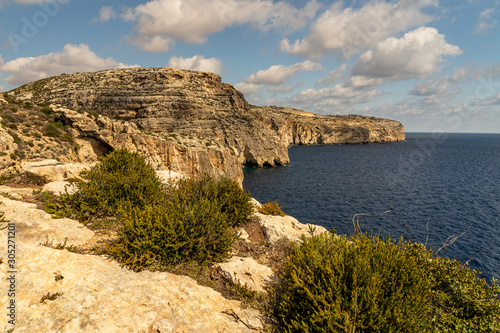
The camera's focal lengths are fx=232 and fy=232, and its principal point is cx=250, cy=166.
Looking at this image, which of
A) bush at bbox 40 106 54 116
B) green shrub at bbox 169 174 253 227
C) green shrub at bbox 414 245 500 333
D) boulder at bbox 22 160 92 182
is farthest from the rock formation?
bush at bbox 40 106 54 116

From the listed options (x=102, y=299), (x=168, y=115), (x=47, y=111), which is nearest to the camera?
(x=102, y=299)

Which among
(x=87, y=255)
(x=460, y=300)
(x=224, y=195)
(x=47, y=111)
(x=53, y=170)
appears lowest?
(x=460, y=300)

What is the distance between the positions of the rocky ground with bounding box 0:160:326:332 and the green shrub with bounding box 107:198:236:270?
0.59m

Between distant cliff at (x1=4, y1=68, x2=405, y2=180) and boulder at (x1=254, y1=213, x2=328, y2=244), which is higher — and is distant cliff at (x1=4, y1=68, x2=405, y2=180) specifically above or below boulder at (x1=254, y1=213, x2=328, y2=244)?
above

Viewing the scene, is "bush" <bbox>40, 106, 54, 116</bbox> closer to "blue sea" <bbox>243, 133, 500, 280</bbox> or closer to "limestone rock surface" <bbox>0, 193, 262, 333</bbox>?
A: "limestone rock surface" <bbox>0, 193, 262, 333</bbox>

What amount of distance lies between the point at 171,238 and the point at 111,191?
219 inches

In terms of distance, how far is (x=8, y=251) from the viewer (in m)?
7.58

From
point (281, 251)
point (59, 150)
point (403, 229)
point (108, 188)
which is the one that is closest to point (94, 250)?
point (108, 188)

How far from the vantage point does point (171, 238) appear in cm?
944

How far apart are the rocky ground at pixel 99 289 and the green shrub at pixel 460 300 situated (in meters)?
5.73

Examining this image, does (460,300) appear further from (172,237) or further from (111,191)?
(111,191)

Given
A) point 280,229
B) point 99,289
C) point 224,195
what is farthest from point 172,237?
point 280,229

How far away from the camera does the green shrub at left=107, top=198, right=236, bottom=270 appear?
29.3 ft

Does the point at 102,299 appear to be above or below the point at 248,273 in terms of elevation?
above
